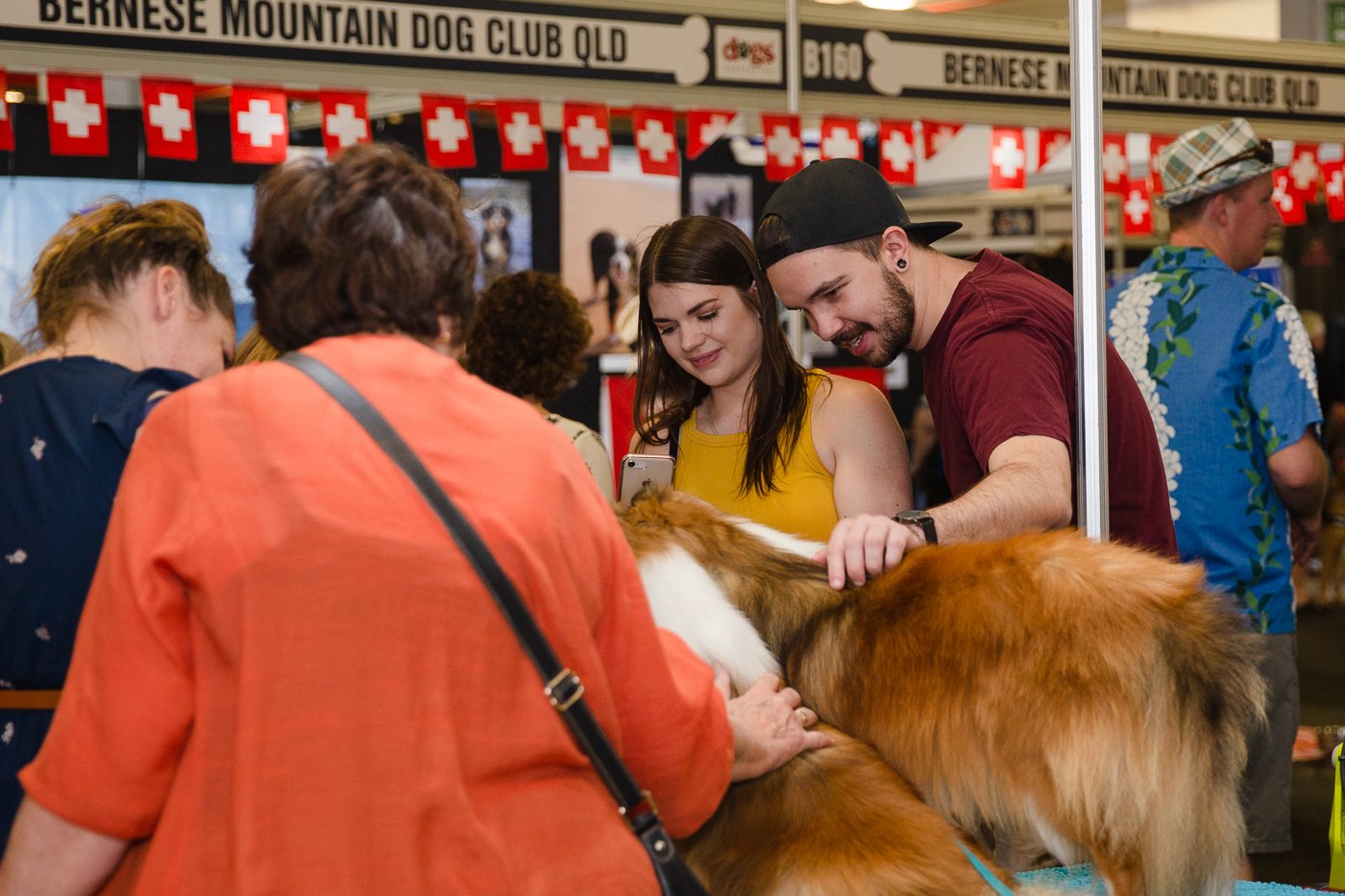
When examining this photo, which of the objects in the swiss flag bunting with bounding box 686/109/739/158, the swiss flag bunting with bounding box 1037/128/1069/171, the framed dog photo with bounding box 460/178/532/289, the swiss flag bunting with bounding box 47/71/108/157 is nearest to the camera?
the swiss flag bunting with bounding box 47/71/108/157

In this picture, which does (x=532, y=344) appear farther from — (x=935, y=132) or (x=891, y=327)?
(x=935, y=132)

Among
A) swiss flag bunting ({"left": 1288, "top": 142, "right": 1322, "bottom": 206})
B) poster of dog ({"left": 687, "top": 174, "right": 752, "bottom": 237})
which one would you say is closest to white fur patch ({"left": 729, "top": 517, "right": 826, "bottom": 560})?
poster of dog ({"left": 687, "top": 174, "right": 752, "bottom": 237})

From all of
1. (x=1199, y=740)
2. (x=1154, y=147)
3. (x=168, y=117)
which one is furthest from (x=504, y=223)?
(x=1199, y=740)

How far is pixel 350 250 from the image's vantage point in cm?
127

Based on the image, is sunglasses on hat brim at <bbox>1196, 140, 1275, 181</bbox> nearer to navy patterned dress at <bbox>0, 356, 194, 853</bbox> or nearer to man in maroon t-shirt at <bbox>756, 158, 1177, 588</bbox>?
man in maroon t-shirt at <bbox>756, 158, 1177, 588</bbox>

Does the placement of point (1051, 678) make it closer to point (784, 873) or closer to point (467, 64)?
point (784, 873)

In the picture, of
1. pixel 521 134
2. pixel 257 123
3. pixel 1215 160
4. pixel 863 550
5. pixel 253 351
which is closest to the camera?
pixel 863 550

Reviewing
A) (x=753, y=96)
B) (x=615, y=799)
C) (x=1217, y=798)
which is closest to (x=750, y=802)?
(x=615, y=799)

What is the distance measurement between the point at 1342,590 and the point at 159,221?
8.96 meters

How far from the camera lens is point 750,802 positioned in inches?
59.1

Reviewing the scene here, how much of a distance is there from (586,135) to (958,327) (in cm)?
278

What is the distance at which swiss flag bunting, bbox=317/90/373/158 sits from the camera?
4.27 meters

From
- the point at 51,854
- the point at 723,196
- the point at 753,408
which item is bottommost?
the point at 51,854

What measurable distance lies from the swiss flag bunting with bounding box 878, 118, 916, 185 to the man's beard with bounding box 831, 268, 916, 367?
121 inches
